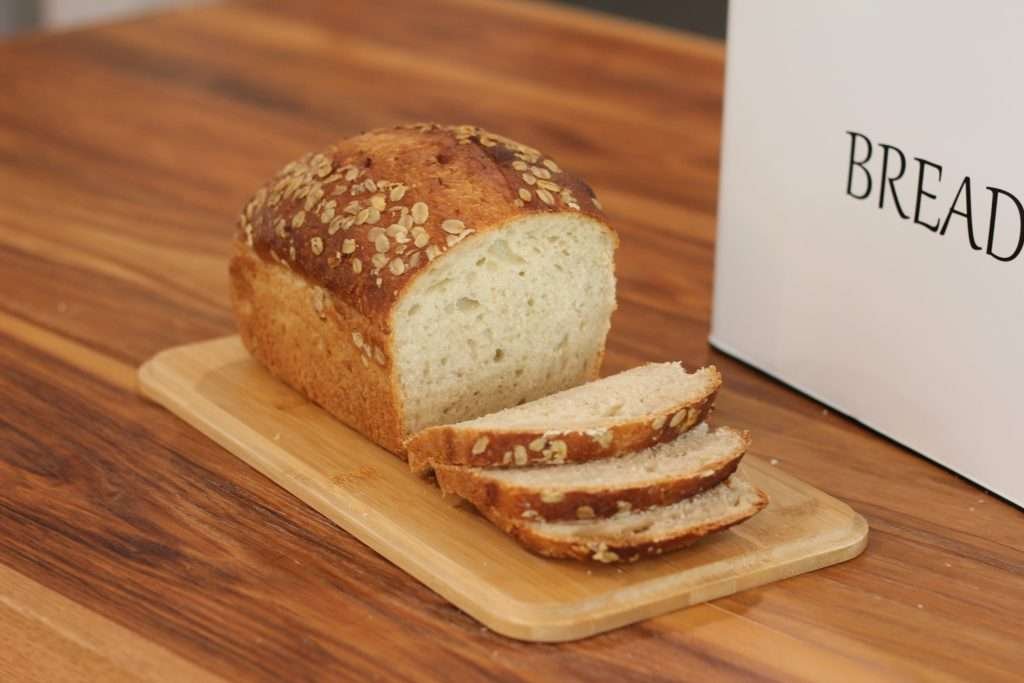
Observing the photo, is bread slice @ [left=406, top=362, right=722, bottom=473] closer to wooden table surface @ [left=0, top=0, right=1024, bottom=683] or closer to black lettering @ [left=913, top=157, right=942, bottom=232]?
wooden table surface @ [left=0, top=0, right=1024, bottom=683]

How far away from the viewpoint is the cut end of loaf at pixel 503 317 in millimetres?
1828

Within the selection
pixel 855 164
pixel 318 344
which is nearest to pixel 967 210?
pixel 855 164

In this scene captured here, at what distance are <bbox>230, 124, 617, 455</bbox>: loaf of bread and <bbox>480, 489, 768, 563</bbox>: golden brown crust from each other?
0.85ft

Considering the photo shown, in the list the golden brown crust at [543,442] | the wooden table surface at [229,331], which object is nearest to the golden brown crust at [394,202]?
the golden brown crust at [543,442]

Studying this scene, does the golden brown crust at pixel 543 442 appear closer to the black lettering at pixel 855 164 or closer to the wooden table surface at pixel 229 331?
the wooden table surface at pixel 229 331

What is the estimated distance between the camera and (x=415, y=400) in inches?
73.2

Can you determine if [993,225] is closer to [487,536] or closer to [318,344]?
[487,536]

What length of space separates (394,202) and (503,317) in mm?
186

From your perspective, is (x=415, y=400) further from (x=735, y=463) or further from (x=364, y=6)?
(x=364, y=6)

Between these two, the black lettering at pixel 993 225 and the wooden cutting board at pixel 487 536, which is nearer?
the wooden cutting board at pixel 487 536

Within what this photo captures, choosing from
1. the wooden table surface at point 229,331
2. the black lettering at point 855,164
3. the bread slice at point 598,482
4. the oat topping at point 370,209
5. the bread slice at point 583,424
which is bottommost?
the wooden table surface at point 229,331

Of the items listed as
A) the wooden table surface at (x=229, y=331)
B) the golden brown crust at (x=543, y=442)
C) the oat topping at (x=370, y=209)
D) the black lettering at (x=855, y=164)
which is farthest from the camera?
the black lettering at (x=855, y=164)

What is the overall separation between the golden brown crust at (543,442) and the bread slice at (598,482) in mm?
12

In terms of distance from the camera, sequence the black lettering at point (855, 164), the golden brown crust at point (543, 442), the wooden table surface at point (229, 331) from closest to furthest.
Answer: the wooden table surface at point (229, 331), the golden brown crust at point (543, 442), the black lettering at point (855, 164)
